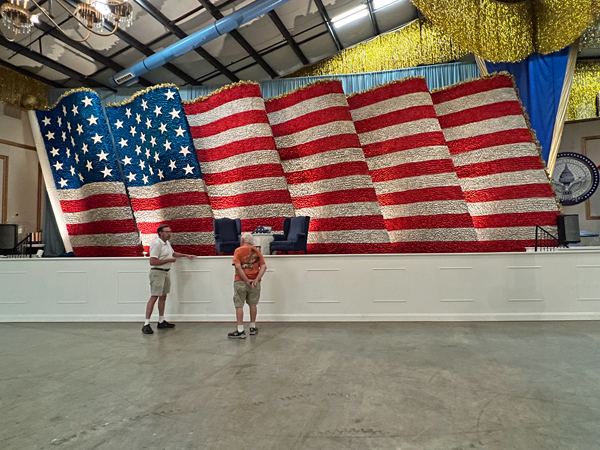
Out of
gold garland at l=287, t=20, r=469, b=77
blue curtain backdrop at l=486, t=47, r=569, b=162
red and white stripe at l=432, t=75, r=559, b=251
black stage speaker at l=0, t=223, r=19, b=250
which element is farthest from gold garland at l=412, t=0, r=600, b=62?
black stage speaker at l=0, t=223, r=19, b=250

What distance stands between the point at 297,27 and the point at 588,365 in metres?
8.07

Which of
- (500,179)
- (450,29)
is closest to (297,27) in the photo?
(450,29)

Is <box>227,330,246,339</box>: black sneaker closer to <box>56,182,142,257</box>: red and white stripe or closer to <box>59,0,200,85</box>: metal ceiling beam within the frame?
<box>56,182,142,257</box>: red and white stripe

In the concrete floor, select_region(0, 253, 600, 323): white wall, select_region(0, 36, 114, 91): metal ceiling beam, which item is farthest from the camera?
select_region(0, 36, 114, 91): metal ceiling beam

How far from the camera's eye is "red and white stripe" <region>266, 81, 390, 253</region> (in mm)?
5535

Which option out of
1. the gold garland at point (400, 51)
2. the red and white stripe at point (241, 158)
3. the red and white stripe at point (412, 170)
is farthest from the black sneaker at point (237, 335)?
the gold garland at point (400, 51)

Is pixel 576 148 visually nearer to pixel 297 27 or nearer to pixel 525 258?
A: pixel 525 258

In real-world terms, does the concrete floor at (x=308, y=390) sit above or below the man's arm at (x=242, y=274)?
below

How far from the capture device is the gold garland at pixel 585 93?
8.15 meters

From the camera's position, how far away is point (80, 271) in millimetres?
4895

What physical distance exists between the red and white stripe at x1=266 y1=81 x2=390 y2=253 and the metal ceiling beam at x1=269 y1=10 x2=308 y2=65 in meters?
2.76

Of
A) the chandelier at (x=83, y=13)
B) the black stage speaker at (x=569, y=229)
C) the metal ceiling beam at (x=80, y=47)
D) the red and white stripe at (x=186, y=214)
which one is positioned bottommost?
the black stage speaker at (x=569, y=229)

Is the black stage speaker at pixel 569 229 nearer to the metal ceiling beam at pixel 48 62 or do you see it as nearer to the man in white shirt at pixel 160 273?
the man in white shirt at pixel 160 273

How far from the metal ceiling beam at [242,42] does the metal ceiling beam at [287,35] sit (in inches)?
30.7
